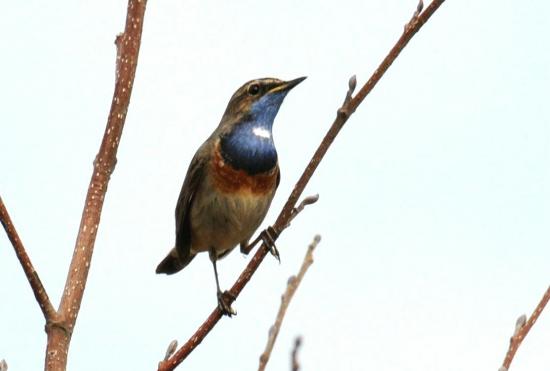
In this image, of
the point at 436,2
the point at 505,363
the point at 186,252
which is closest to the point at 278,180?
the point at 186,252

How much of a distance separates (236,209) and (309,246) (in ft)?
16.5

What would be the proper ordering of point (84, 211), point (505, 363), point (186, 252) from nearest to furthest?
Result: point (505, 363), point (84, 211), point (186, 252)

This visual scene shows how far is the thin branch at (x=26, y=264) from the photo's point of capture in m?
3.69

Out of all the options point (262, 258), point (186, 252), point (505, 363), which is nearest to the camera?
point (505, 363)

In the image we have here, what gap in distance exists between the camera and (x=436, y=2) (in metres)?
4.30

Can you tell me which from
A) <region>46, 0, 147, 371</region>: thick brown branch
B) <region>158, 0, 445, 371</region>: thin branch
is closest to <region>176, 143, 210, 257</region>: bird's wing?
<region>158, 0, 445, 371</region>: thin branch

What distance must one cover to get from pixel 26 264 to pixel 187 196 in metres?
4.70

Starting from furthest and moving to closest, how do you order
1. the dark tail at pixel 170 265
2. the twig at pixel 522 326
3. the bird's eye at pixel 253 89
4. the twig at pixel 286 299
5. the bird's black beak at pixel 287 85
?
the dark tail at pixel 170 265
the bird's eye at pixel 253 89
the bird's black beak at pixel 287 85
the twig at pixel 522 326
the twig at pixel 286 299

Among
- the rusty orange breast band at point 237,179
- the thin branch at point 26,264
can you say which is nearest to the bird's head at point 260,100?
the rusty orange breast band at point 237,179

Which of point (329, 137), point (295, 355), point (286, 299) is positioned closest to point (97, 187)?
point (329, 137)

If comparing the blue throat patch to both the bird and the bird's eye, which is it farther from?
the bird's eye

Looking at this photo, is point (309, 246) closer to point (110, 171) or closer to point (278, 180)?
point (110, 171)

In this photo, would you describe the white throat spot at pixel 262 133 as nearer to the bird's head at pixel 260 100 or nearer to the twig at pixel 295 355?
the bird's head at pixel 260 100

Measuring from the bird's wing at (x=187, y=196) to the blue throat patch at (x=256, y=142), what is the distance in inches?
10.5
